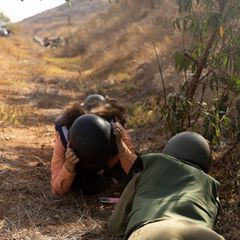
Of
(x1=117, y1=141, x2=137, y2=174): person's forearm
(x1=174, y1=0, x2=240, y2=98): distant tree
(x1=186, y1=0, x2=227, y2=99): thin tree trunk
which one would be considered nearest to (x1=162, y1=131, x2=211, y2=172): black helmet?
(x1=117, y1=141, x2=137, y2=174): person's forearm

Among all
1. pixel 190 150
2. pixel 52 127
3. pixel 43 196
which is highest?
pixel 190 150

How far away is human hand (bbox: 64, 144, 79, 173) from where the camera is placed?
4.70 metres

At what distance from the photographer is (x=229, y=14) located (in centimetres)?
515

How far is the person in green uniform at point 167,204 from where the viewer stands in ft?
9.26

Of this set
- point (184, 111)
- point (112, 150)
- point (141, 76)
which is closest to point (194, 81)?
point (184, 111)

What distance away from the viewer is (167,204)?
3.21m

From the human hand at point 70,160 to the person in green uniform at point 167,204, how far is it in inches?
36.4

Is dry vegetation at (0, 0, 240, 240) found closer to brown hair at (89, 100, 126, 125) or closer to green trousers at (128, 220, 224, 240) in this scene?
brown hair at (89, 100, 126, 125)

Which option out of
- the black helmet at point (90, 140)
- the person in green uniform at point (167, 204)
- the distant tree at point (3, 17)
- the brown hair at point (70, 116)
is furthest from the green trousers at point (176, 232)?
the distant tree at point (3, 17)

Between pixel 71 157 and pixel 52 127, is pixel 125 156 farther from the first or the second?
pixel 52 127

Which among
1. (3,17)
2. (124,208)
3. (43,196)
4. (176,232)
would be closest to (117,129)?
(43,196)

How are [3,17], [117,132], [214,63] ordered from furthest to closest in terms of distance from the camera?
[3,17] → [214,63] → [117,132]

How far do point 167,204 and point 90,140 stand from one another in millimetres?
1658

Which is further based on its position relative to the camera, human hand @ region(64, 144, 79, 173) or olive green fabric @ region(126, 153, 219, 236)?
human hand @ region(64, 144, 79, 173)
